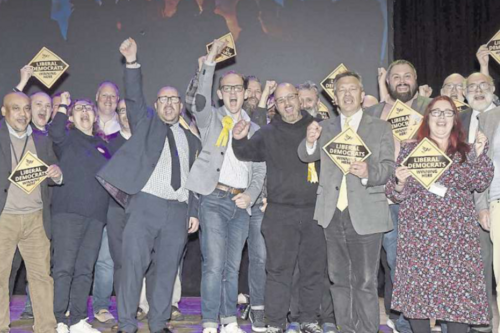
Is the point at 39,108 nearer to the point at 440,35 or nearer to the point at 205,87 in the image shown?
the point at 205,87

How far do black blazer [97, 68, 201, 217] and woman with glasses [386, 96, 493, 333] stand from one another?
1.58 m

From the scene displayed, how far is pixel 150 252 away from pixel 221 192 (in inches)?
24.5

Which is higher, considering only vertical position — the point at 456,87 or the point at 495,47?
the point at 495,47

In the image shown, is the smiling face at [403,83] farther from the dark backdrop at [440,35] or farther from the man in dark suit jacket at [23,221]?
the man in dark suit jacket at [23,221]

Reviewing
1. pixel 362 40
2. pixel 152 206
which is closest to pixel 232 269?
pixel 152 206

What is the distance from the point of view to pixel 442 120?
355 cm

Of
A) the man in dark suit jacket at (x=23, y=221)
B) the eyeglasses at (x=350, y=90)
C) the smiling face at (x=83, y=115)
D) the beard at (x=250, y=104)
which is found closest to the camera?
the eyeglasses at (x=350, y=90)

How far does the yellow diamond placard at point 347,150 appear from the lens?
12.1 feet

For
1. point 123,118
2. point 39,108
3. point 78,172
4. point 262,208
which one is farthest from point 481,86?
point 39,108

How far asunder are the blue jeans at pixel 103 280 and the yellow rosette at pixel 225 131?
132 centimetres

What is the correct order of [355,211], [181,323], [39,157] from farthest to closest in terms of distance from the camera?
1. [181,323]
2. [39,157]
3. [355,211]

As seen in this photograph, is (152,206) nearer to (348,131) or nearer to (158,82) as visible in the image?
(348,131)

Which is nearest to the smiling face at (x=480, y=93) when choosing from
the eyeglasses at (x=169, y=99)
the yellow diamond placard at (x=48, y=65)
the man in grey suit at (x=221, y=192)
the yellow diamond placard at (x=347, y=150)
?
the yellow diamond placard at (x=347, y=150)

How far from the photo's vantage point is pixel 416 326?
3.55m
